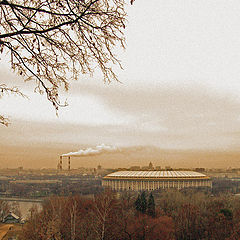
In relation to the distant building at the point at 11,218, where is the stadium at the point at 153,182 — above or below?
above

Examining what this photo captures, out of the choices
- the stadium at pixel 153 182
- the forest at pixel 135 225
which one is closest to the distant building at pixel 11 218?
the forest at pixel 135 225

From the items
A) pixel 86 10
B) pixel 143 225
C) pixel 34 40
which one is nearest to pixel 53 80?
pixel 34 40

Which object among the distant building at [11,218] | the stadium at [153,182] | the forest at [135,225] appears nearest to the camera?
the forest at [135,225]

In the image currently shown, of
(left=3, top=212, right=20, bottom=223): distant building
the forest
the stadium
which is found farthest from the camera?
the stadium

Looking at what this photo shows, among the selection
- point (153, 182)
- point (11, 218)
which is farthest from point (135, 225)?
point (153, 182)

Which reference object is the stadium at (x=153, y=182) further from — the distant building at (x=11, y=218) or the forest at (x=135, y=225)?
the forest at (x=135, y=225)

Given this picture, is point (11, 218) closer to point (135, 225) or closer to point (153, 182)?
point (135, 225)

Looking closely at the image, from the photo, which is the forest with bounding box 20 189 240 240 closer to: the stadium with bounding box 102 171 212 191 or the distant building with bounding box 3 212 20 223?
the distant building with bounding box 3 212 20 223

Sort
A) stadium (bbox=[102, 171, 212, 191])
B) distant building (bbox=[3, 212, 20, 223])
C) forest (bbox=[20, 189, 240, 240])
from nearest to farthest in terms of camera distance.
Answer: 1. forest (bbox=[20, 189, 240, 240])
2. distant building (bbox=[3, 212, 20, 223])
3. stadium (bbox=[102, 171, 212, 191])

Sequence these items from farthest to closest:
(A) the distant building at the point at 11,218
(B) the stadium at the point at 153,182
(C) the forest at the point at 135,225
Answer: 1. (B) the stadium at the point at 153,182
2. (A) the distant building at the point at 11,218
3. (C) the forest at the point at 135,225

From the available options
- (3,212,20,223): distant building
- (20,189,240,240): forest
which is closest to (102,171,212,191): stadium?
(3,212,20,223): distant building

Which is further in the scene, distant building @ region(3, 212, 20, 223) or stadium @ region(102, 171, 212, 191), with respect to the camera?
stadium @ region(102, 171, 212, 191)
